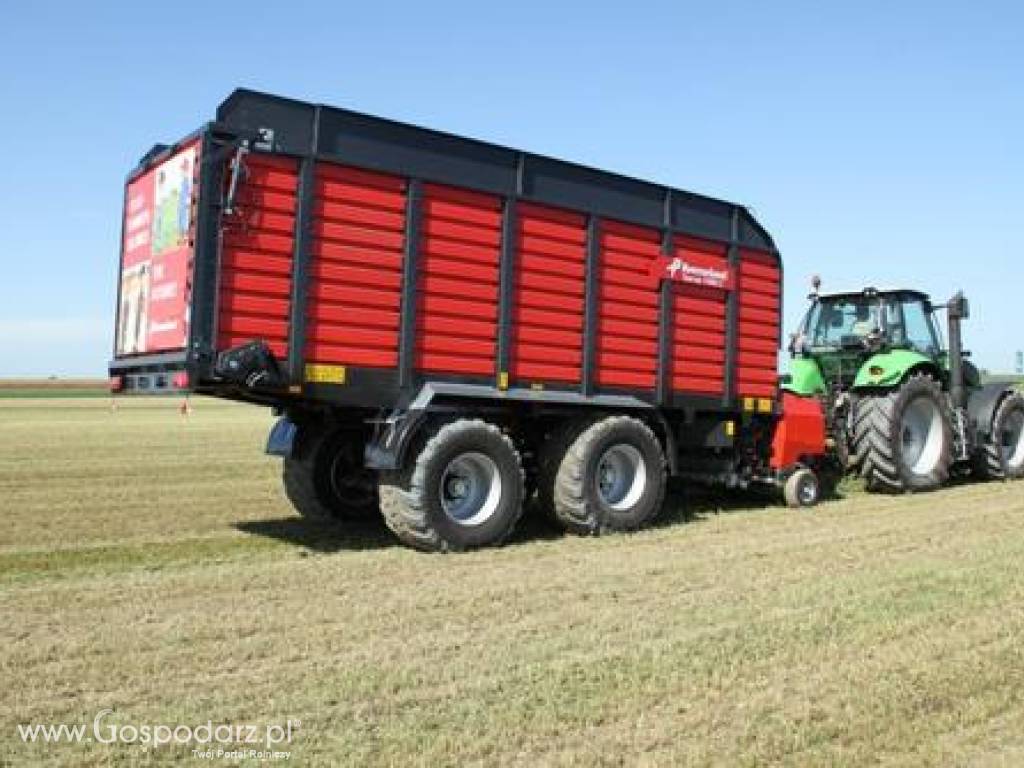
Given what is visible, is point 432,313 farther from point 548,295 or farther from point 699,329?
point 699,329

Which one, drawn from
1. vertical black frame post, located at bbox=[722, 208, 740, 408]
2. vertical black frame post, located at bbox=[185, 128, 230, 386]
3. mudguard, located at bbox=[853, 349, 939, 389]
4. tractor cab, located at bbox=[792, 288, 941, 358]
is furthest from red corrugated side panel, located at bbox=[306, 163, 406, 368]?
tractor cab, located at bbox=[792, 288, 941, 358]

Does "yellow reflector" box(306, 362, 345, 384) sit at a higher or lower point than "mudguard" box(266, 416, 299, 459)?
higher

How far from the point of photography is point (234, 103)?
6.80m

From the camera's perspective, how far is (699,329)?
9.39 metres

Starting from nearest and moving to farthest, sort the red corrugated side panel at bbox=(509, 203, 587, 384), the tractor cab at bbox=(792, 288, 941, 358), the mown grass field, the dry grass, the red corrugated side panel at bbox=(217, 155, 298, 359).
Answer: the mown grass field
the red corrugated side panel at bbox=(217, 155, 298, 359)
the red corrugated side panel at bbox=(509, 203, 587, 384)
the tractor cab at bbox=(792, 288, 941, 358)
the dry grass

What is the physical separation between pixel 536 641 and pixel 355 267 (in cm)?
336

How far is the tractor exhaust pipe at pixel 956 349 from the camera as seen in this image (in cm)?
1189

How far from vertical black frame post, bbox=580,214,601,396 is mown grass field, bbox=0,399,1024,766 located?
1419 millimetres

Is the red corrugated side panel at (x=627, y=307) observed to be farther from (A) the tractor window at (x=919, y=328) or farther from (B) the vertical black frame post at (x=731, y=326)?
(A) the tractor window at (x=919, y=328)

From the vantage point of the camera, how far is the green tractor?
10.8 m

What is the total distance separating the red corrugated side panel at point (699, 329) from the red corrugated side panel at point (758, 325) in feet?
1.02

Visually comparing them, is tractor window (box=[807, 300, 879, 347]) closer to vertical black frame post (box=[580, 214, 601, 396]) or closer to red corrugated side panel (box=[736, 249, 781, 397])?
red corrugated side panel (box=[736, 249, 781, 397])

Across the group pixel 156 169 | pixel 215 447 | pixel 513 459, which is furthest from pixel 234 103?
pixel 215 447

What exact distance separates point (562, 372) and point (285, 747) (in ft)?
16.9
